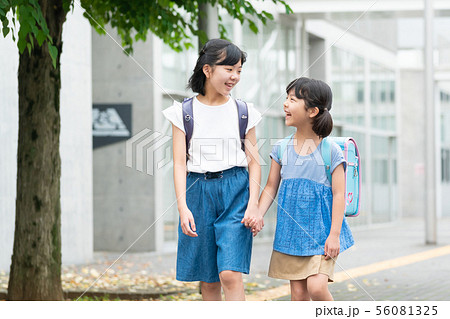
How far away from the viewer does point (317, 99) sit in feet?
12.3

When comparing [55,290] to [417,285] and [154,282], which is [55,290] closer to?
[154,282]

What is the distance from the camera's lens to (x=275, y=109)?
16.1 meters

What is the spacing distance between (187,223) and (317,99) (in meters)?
0.84

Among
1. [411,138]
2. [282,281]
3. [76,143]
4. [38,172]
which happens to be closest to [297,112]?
[38,172]

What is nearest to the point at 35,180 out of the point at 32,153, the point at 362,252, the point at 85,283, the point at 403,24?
the point at 32,153

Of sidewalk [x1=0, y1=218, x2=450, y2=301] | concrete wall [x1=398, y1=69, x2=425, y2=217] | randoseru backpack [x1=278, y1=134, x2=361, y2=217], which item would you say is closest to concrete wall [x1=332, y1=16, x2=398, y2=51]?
concrete wall [x1=398, y1=69, x2=425, y2=217]

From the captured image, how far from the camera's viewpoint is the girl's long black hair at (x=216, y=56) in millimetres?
3680

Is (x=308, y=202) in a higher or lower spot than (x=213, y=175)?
lower

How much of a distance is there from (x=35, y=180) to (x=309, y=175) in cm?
266

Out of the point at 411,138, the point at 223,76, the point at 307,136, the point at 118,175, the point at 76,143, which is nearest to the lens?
the point at 223,76

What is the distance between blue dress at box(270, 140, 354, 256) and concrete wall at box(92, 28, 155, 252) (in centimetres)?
896

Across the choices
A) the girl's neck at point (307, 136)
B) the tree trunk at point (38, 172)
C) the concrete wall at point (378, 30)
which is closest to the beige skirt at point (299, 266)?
the girl's neck at point (307, 136)

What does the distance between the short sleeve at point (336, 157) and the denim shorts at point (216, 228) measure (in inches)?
16.0

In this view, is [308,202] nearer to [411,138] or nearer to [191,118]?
[191,118]
